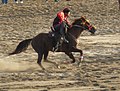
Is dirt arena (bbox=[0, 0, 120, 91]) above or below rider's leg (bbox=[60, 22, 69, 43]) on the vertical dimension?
below

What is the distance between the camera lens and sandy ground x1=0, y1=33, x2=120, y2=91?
10.5 metres

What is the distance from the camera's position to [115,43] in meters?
18.9

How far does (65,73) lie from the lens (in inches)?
490

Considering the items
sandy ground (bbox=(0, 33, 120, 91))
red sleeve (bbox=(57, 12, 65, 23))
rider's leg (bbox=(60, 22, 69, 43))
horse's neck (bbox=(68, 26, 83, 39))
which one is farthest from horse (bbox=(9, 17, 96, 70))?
red sleeve (bbox=(57, 12, 65, 23))

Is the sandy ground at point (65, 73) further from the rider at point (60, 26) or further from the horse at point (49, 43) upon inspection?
the rider at point (60, 26)

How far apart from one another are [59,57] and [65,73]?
3.40m

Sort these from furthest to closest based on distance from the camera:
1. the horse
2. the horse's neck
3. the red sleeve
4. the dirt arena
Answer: the horse's neck → the horse → the red sleeve → the dirt arena

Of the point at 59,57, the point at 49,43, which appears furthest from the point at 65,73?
the point at 59,57

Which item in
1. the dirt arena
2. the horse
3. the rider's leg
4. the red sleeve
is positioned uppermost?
the red sleeve

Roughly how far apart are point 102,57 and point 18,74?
4006 millimetres

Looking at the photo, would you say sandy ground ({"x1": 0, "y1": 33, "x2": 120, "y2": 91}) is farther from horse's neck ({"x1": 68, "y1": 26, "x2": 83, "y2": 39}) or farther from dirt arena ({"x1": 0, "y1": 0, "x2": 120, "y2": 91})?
horse's neck ({"x1": 68, "y1": 26, "x2": 83, "y2": 39})

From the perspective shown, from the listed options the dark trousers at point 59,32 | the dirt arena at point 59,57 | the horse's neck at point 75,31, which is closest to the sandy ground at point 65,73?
the dirt arena at point 59,57

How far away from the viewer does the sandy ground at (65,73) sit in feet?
34.6

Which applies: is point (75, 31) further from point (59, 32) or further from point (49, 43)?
point (49, 43)
